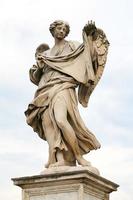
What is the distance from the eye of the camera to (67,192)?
12234 mm

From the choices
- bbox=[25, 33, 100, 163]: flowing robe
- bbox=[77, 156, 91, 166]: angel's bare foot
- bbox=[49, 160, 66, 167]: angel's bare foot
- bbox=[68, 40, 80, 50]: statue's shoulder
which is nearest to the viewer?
bbox=[49, 160, 66, 167]: angel's bare foot

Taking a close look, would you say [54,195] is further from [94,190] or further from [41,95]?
[41,95]

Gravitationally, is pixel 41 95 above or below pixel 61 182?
above

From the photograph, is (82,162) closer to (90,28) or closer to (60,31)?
(90,28)

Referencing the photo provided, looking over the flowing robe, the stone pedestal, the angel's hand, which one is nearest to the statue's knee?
the flowing robe

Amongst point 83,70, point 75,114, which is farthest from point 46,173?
point 83,70

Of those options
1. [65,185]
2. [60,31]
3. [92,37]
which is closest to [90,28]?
[92,37]

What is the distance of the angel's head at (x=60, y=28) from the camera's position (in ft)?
45.4

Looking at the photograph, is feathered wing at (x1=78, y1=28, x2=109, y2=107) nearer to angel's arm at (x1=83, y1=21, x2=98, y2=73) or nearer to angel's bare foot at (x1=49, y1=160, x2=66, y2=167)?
angel's arm at (x1=83, y1=21, x2=98, y2=73)

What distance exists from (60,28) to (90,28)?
79 centimetres

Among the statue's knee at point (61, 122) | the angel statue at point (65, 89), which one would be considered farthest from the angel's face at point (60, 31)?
the statue's knee at point (61, 122)

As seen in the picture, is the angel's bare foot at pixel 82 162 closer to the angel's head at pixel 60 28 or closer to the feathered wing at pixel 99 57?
the feathered wing at pixel 99 57

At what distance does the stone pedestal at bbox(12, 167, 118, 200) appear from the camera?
39.8ft

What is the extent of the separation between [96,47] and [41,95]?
1.59 m
